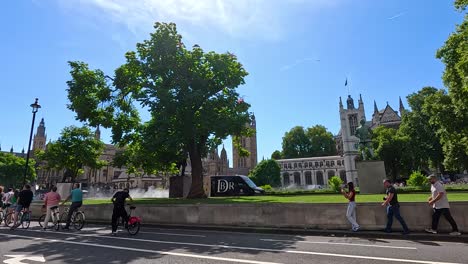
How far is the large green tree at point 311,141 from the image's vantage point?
121812 mm

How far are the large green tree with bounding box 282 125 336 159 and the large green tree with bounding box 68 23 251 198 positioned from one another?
100 m

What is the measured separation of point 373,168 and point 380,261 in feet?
57.0

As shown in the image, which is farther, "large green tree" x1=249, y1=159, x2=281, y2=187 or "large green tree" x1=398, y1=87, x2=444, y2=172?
"large green tree" x1=249, y1=159, x2=281, y2=187

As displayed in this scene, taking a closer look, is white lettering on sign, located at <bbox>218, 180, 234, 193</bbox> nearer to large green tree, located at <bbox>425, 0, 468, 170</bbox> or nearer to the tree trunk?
the tree trunk

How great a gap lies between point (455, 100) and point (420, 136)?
2913 centimetres

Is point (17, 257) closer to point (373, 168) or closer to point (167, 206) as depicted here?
point (167, 206)

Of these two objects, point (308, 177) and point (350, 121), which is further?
point (308, 177)

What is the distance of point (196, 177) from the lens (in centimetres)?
2492


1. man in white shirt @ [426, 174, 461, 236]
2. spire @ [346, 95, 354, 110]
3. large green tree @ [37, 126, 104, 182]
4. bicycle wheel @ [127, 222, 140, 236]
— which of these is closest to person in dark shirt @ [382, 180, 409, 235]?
man in white shirt @ [426, 174, 461, 236]

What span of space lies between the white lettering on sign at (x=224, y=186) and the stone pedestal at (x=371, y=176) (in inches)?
673

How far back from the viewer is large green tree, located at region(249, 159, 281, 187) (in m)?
104

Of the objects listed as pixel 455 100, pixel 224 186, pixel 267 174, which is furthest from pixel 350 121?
pixel 224 186

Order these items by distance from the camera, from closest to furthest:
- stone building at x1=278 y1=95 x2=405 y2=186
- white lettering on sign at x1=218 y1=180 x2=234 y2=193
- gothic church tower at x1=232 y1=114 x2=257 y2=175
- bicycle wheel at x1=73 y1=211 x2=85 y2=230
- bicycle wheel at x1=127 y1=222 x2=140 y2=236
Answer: bicycle wheel at x1=127 y1=222 x2=140 y2=236 → bicycle wheel at x1=73 y1=211 x2=85 y2=230 → white lettering on sign at x1=218 y1=180 x2=234 y2=193 → stone building at x1=278 y1=95 x2=405 y2=186 → gothic church tower at x1=232 y1=114 x2=257 y2=175

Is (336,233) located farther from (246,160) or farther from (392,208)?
(246,160)
